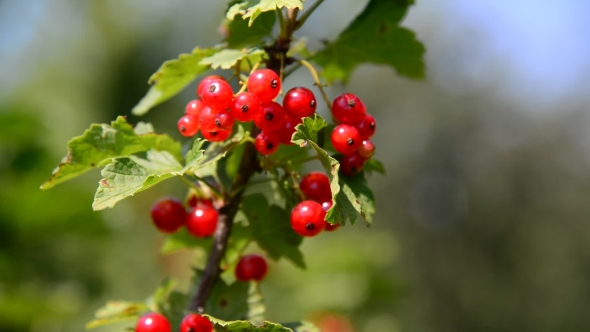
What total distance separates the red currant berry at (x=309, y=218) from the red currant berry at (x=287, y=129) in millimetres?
165

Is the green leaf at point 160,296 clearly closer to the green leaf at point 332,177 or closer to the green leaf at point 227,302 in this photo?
the green leaf at point 227,302

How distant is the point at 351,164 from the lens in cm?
132

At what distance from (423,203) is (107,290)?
1846 cm

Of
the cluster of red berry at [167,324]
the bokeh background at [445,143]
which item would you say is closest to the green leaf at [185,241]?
the cluster of red berry at [167,324]

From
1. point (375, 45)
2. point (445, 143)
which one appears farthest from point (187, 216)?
point (445, 143)

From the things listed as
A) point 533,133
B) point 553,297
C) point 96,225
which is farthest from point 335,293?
point 533,133

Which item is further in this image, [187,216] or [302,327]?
[187,216]

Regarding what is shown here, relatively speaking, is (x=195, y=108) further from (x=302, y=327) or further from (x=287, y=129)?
(x=302, y=327)

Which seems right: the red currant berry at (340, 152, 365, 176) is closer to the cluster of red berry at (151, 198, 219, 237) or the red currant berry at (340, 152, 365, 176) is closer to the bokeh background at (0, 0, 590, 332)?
the cluster of red berry at (151, 198, 219, 237)

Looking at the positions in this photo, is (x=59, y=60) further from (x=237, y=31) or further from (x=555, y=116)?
(x=237, y=31)

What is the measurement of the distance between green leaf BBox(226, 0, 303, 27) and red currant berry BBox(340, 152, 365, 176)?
37 cm

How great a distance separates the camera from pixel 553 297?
58.0 ft

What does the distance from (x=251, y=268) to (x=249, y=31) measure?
71 centimetres

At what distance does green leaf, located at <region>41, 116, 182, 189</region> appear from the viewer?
1377 millimetres
